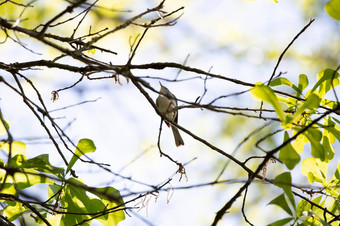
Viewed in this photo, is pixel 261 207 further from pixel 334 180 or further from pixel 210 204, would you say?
pixel 334 180

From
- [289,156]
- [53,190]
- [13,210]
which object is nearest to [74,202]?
[53,190]

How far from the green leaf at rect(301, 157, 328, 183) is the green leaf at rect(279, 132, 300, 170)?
0.40 metres

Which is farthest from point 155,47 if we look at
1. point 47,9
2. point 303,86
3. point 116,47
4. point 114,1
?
point 303,86

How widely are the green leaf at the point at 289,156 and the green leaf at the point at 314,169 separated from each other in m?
0.40

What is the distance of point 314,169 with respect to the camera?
146 centimetres

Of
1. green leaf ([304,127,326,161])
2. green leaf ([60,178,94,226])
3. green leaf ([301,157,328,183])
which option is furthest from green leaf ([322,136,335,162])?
green leaf ([60,178,94,226])

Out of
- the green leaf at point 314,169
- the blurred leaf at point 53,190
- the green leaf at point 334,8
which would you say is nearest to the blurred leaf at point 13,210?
the blurred leaf at point 53,190

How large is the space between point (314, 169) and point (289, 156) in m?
0.44

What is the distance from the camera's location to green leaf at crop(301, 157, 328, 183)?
1.44 m

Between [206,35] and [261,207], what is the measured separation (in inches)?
117

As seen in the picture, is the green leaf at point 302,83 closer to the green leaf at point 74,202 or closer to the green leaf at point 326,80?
the green leaf at point 326,80

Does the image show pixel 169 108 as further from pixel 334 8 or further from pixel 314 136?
pixel 334 8

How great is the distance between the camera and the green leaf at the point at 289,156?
3.54 ft

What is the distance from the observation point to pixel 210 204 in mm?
6164
